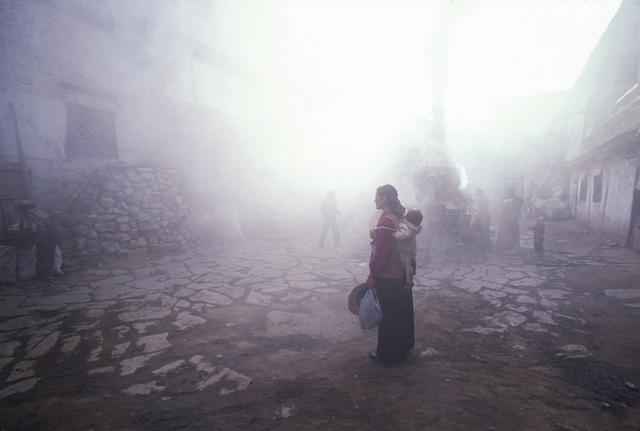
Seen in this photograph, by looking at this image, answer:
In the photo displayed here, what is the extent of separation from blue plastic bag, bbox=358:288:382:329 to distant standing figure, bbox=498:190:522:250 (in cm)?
798

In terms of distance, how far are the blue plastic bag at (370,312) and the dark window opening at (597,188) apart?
1379 cm

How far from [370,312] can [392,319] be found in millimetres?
331

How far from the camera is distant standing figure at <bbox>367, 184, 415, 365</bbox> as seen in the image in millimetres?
3400

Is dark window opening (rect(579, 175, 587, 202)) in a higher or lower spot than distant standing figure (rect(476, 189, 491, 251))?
higher

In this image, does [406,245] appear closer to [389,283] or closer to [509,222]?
[389,283]

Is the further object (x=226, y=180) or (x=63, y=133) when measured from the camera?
(x=226, y=180)

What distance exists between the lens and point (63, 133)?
930 cm

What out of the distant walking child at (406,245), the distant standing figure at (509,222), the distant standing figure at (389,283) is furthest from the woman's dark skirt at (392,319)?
the distant standing figure at (509,222)

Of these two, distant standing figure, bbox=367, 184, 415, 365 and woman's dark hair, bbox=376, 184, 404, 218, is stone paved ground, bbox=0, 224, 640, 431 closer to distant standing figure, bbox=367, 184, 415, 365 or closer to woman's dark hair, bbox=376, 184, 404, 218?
distant standing figure, bbox=367, 184, 415, 365

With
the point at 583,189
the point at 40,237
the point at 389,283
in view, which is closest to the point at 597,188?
the point at 583,189

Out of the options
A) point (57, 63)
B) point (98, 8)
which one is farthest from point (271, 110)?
point (57, 63)

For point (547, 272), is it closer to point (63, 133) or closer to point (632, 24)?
point (632, 24)

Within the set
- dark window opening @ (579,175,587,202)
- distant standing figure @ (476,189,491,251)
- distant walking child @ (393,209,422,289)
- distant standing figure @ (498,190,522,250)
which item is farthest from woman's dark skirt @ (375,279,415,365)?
dark window opening @ (579,175,587,202)

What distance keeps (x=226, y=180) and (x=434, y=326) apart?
10188 millimetres
